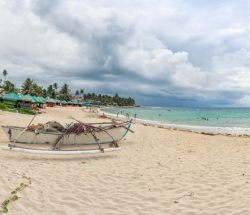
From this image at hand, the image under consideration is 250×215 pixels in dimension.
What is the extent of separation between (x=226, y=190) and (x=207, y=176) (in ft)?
5.44

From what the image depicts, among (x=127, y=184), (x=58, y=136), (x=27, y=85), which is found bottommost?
(x=127, y=184)

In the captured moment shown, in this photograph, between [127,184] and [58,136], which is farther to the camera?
[58,136]

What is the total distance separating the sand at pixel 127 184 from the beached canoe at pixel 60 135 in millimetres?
1198

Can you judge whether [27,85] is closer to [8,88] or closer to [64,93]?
[8,88]

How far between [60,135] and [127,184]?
661cm

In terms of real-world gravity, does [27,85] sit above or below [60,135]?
above

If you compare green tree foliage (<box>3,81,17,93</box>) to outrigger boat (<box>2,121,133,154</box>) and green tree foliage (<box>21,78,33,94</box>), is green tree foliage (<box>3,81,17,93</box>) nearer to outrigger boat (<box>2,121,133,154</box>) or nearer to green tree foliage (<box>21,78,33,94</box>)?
green tree foliage (<box>21,78,33,94</box>)

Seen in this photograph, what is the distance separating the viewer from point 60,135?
46.7 feet

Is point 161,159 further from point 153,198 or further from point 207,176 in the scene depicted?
point 153,198

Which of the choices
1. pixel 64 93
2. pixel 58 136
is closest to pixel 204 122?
pixel 58 136

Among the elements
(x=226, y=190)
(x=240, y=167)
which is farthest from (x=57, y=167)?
(x=240, y=167)

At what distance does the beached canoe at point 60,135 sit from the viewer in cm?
1402

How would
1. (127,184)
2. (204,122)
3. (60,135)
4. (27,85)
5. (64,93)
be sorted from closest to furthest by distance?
(127,184) < (60,135) < (204,122) < (27,85) < (64,93)

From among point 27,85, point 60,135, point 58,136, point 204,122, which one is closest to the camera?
point 60,135
